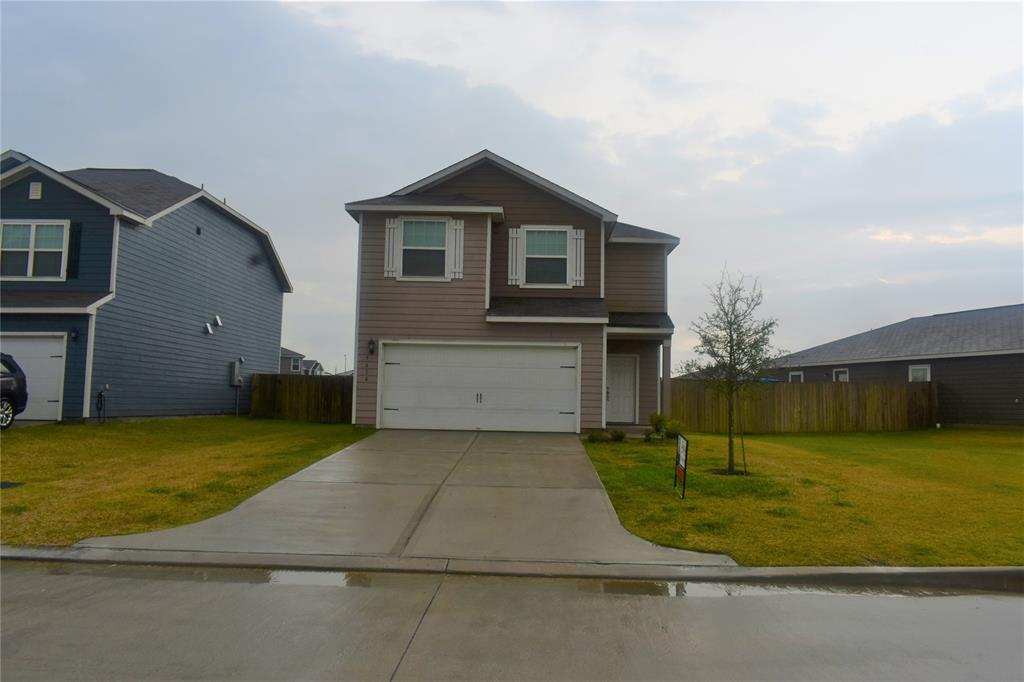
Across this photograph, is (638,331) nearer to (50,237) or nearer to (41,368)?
(41,368)

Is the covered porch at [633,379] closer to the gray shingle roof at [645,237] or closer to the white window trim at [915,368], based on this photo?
the gray shingle roof at [645,237]

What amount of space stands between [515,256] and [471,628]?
42.0 ft

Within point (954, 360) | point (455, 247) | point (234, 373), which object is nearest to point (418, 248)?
point (455, 247)

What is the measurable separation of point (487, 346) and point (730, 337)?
6.14m

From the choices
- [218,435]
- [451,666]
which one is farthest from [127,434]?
[451,666]

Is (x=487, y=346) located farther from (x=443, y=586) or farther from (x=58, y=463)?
(x=443, y=586)

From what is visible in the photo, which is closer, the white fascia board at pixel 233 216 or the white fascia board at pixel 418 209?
the white fascia board at pixel 418 209

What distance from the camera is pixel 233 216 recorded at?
2277cm

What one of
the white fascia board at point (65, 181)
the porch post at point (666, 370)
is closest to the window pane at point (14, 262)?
the white fascia board at point (65, 181)

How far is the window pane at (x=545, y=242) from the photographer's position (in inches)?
666

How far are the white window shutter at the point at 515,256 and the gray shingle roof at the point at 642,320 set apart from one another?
249 centimetres

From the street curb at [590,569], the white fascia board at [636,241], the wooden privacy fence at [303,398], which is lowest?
the street curb at [590,569]

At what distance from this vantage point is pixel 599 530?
747cm

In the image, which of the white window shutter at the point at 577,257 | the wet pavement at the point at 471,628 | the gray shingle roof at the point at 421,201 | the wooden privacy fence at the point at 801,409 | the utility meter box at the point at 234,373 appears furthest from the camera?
the utility meter box at the point at 234,373
